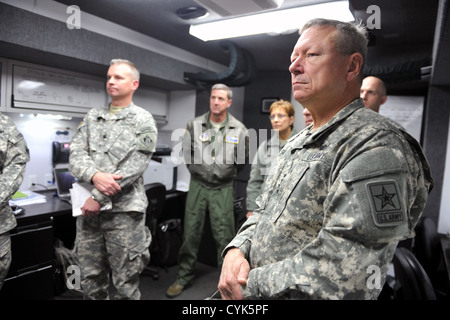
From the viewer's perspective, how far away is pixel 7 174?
1.61 m

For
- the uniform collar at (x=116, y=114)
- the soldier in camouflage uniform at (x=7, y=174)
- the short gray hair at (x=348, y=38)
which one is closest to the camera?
the short gray hair at (x=348, y=38)

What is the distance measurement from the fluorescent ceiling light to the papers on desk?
185 centimetres

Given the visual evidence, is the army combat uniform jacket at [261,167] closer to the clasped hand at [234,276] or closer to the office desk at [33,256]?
the office desk at [33,256]

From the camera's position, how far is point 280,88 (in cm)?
414

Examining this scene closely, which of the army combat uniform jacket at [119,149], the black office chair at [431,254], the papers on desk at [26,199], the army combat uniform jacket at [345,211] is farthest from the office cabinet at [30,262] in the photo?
the black office chair at [431,254]

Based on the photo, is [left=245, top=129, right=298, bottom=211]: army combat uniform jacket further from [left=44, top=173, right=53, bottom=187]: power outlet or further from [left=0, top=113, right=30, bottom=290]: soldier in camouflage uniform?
[left=44, top=173, right=53, bottom=187]: power outlet

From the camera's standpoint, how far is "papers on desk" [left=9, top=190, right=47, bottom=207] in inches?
87.4

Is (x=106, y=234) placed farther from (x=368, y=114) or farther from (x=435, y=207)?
(x=435, y=207)

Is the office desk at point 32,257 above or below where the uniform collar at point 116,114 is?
below

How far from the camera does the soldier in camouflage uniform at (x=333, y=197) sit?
599 mm

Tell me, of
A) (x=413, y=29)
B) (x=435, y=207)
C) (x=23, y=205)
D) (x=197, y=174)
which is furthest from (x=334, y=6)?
(x=23, y=205)

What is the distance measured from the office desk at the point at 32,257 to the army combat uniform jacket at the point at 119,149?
600 mm

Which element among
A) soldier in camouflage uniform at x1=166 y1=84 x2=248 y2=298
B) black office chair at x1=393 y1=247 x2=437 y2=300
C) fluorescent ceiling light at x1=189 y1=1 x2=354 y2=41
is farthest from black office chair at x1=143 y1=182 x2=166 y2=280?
black office chair at x1=393 y1=247 x2=437 y2=300

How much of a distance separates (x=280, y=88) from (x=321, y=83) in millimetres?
3493
